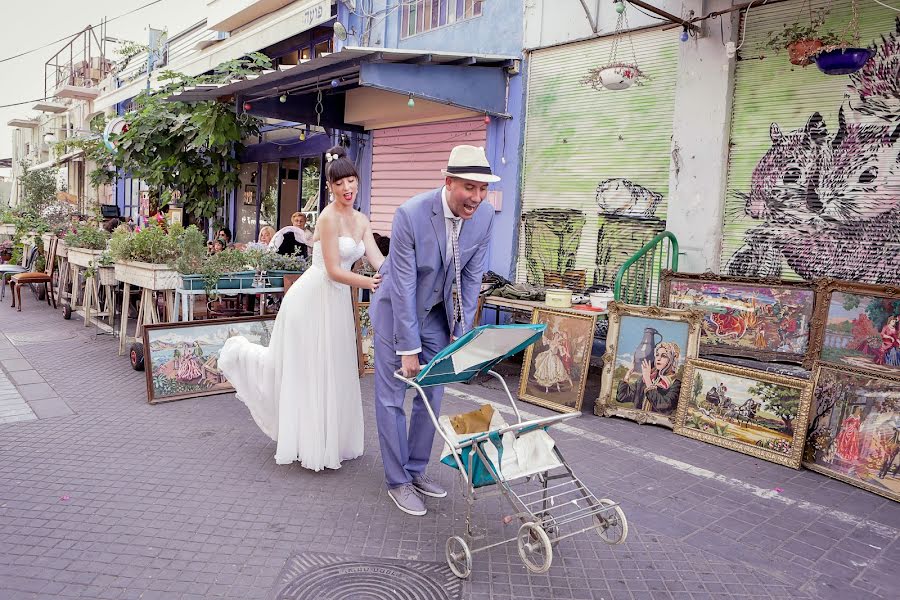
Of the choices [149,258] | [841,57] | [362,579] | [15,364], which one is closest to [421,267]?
[362,579]

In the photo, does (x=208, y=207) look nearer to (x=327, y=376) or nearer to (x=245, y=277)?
(x=245, y=277)

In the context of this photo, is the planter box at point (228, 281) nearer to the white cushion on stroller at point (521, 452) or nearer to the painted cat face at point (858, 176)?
the white cushion on stroller at point (521, 452)

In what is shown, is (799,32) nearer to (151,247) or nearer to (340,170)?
(340,170)

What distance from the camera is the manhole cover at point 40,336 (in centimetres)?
862

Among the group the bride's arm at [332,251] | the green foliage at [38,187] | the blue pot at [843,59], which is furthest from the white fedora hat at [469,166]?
the green foliage at [38,187]

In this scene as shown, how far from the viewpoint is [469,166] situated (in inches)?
138

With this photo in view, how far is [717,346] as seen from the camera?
6055 mm

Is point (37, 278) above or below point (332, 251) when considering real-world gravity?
below

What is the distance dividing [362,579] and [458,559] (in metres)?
0.46

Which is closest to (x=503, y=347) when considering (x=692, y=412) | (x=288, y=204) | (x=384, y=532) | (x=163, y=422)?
(x=384, y=532)

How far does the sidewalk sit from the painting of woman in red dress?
215mm

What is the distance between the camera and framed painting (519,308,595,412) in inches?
242

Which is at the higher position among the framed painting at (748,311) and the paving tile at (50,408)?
the framed painting at (748,311)

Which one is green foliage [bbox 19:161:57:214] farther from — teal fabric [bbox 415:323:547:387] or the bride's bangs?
teal fabric [bbox 415:323:547:387]
